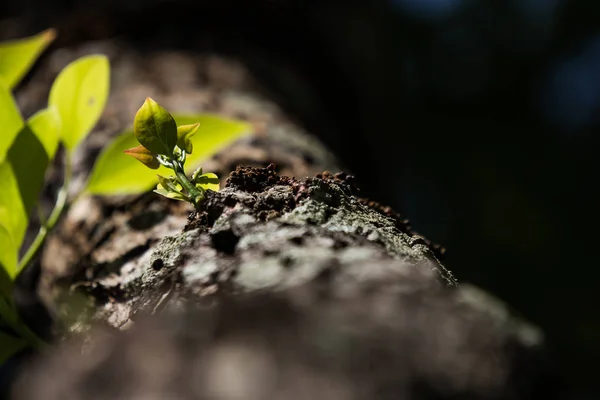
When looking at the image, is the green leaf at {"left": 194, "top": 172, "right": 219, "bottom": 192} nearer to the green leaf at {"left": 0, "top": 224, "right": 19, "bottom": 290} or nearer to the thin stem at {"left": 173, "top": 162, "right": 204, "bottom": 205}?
the thin stem at {"left": 173, "top": 162, "right": 204, "bottom": 205}

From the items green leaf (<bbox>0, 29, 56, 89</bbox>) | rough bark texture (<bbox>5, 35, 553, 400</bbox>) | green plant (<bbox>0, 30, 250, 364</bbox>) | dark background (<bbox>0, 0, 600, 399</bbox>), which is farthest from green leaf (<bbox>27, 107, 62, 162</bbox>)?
dark background (<bbox>0, 0, 600, 399</bbox>)

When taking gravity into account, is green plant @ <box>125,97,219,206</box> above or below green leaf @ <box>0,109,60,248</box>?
above

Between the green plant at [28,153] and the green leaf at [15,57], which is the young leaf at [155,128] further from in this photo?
the green leaf at [15,57]

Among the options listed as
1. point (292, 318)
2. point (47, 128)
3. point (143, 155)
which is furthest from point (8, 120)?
point (292, 318)

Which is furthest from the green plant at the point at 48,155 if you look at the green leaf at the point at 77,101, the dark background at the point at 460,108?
the dark background at the point at 460,108

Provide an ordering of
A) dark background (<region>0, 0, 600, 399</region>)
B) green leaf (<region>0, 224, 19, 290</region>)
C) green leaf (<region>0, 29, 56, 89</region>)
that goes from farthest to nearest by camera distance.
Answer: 1. dark background (<region>0, 0, 600, 399</region>)
2. green leaf (<region>0, 29, 56, 89</region>)
3. green leaf (<region>0, 224, 19, 290</region>)

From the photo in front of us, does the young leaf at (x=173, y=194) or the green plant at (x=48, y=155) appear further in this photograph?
the green plant at (x=48, y=155)
